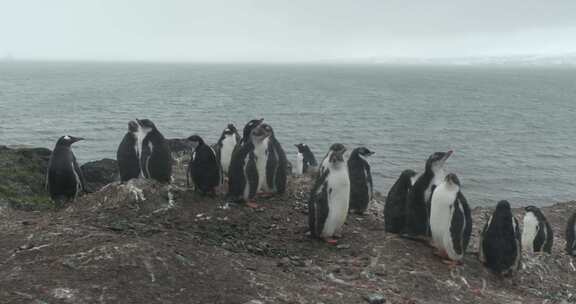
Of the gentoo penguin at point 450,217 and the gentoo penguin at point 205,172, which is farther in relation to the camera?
the gentoo penguin at point 205,172

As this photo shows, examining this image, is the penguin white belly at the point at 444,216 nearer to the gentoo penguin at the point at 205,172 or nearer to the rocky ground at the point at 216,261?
the rocky ground at the point at 216,261

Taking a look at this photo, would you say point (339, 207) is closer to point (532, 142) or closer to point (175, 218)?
point (175, 218)

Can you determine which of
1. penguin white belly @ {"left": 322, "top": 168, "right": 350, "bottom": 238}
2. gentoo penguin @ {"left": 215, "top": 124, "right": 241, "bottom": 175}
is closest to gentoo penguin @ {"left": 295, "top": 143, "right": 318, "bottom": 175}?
gentoo penguin @ {"left": 215, "top": 124, "right": 241, "bottom": 175}

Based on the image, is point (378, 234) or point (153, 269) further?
point (378, 234)

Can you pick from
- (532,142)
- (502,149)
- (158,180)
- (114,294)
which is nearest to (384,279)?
(114,294)

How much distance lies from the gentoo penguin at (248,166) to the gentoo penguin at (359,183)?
235cm

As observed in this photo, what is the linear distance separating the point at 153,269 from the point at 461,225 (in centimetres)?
531

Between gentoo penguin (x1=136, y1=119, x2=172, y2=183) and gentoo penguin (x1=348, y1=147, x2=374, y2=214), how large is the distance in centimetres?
446

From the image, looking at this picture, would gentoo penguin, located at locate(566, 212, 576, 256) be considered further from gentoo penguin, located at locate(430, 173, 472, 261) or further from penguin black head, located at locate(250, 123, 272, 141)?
penguin black head, located at locate(250, 123, 272, 141)

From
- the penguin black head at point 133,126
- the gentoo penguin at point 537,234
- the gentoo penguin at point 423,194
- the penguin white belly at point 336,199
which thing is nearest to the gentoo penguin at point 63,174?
the penguin black head at point 133,126

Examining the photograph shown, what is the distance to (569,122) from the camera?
55.2m

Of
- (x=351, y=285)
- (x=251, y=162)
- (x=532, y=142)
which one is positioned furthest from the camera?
(x=532, y=142)

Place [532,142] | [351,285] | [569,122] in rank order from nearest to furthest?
[351,285]
[532,142]
[569,122]

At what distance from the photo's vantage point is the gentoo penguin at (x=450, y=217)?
362 inches
